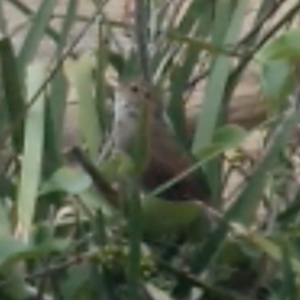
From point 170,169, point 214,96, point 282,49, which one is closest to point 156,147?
point 170,169

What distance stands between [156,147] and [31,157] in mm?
522

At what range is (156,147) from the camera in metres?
1.85

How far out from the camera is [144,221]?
1.23 meters

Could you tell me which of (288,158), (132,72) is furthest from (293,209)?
(132,72)

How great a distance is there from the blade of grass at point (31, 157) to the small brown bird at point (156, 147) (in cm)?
10

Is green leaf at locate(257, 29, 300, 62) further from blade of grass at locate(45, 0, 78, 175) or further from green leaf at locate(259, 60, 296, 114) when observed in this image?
blade of grass at locate(45, 0, 78, 175)

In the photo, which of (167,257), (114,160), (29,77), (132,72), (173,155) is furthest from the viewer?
(132,72)

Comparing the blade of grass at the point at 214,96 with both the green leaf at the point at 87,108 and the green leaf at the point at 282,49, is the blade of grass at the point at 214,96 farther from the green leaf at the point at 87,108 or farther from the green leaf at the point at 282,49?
the green leaf at the point at 282,49

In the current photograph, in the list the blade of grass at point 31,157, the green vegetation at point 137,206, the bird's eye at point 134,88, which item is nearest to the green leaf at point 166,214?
the green vegetation at point 137,206

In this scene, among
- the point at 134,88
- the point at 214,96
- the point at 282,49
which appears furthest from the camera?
the point at 134,88

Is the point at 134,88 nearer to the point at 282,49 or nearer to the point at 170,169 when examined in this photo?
the point at 170,169

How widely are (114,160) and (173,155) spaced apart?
1.57 feet

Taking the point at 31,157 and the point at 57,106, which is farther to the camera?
the point at 57,106

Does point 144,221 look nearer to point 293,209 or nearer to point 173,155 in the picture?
point 293,209
